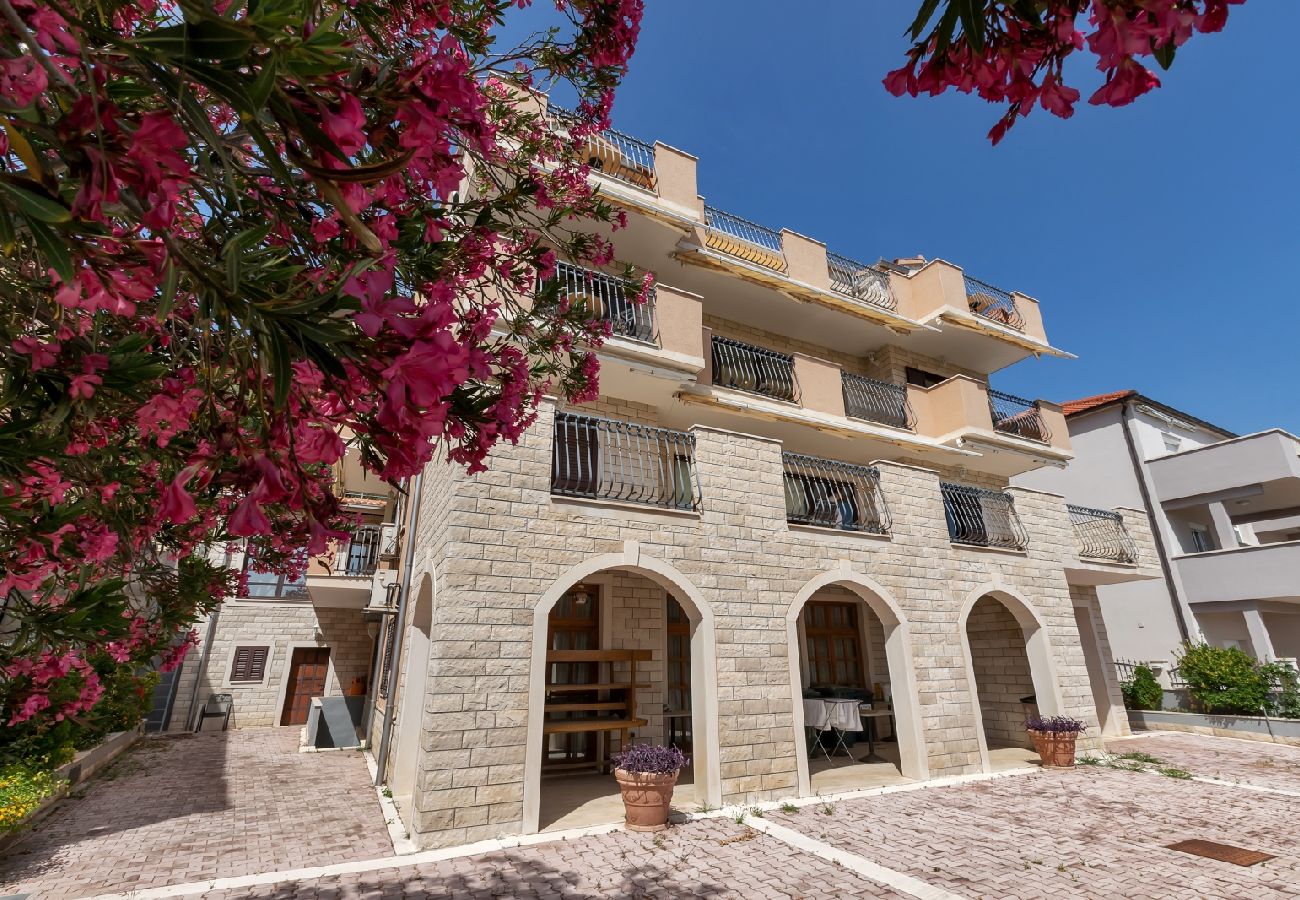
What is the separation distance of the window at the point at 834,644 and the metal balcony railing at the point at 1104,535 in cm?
502

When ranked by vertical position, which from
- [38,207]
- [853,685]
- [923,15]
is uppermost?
[923,15]

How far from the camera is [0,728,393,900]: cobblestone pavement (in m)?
5.03

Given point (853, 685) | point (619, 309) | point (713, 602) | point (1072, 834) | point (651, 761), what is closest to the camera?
point (1072, 834)

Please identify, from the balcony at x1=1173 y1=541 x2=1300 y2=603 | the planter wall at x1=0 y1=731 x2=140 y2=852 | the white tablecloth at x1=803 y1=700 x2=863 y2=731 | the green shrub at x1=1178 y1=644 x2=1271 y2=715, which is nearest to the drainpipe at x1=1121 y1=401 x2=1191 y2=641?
the balcony at x1=1173 y1=541 x2=1300 y2=603

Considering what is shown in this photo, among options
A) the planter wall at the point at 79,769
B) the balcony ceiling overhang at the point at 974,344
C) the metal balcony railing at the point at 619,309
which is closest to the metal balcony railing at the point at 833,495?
the metal balcony railing at the point at 619,309

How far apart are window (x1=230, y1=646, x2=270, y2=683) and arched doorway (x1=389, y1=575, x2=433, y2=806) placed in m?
11.3

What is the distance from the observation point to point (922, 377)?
13578 mm

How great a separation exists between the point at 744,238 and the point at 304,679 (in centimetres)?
1630

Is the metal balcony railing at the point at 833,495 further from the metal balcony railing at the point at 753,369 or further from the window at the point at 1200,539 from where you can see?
the window at the point at 1200,539

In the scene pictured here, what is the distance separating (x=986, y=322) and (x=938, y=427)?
2994 millimetres

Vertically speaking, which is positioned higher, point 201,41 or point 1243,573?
point 1243,573

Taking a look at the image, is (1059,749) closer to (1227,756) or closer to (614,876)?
(1227,756)

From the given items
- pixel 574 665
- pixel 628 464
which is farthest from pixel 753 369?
pixel 574 665

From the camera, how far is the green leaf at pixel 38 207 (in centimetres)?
95
